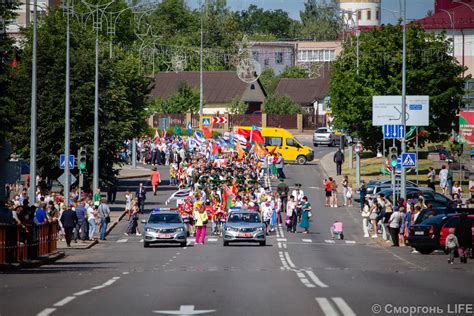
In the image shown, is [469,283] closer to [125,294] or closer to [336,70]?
[125,294]

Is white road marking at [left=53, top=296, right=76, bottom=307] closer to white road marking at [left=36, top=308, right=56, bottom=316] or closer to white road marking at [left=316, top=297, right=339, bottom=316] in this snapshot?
white road marking at [left=36, top=308, right=56, bottom=316]

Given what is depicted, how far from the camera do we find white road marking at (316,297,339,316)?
1811cm

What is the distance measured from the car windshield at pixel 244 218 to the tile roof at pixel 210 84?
109652mm

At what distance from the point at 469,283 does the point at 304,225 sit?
27.8m

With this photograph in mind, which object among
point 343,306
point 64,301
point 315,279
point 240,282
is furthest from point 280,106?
point 343,306

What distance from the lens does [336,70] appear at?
93312mm

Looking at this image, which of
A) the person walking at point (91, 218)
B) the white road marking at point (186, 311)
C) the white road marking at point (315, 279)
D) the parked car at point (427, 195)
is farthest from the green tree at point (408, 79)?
the white road marking at point (186, 311)

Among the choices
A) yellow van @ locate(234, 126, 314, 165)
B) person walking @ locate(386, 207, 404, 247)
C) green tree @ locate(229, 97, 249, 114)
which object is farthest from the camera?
green tree @ locate(229, 97, 249, 114)

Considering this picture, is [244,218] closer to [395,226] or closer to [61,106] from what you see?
[395,226]

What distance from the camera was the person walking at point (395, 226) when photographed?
1751 inches

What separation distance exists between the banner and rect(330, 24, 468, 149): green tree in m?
1.83

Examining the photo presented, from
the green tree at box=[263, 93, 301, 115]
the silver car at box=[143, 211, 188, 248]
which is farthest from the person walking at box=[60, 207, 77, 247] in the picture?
the green tree at box=[263, 93, 301, 115]

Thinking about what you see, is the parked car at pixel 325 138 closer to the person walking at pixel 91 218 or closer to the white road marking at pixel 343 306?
the person walking at pixel 91 218

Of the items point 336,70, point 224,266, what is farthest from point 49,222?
point 336,70
